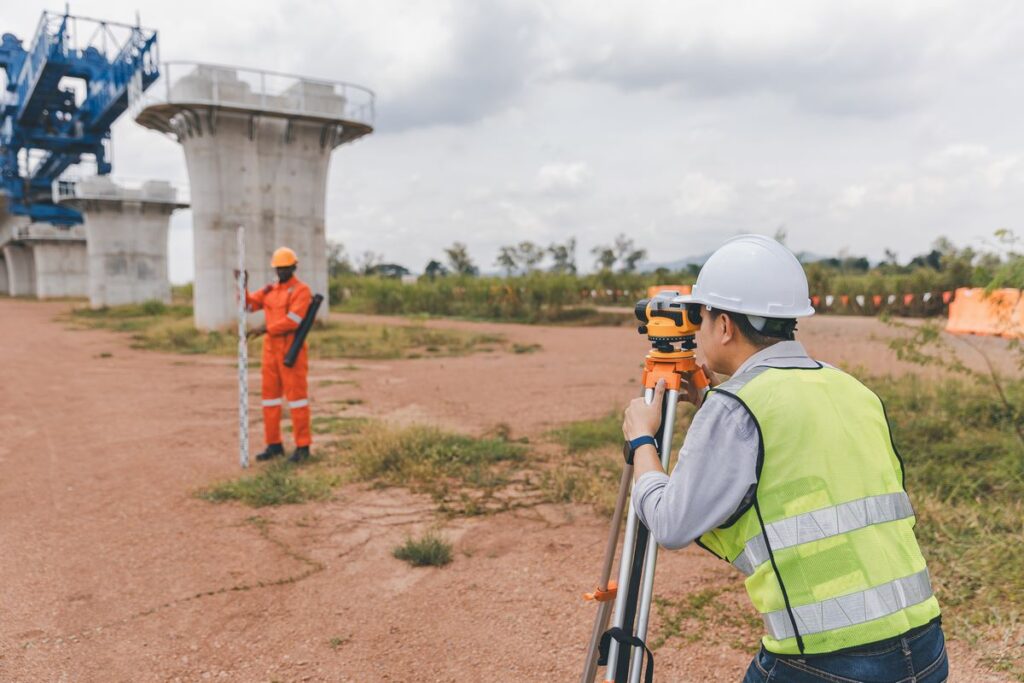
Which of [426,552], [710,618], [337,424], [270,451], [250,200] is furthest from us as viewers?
[250,200]

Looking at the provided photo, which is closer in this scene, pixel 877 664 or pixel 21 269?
pixel 877 664

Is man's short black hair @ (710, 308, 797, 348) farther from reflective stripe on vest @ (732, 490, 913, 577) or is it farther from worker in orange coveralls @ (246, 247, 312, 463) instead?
worker in orange coveralls @ (246, 247, 312, 463)

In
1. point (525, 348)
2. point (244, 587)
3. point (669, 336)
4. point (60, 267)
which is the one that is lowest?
point (244, 587)

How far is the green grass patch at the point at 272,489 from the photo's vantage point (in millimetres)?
5863

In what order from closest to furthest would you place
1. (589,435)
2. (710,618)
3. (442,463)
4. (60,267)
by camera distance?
(710,618) < (442,463) < (589,435) < (60,267)

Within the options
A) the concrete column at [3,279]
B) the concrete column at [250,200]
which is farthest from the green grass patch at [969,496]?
the concrete column at [3,279]

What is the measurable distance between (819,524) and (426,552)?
3.41 meters

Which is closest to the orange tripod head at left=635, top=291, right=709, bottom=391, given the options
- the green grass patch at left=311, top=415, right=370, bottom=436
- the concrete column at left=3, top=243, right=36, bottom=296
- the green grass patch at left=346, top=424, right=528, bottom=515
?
the green grass patch at left=346, top=424, right=528, bottom=515

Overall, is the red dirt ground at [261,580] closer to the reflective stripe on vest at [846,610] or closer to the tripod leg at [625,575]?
the tripod leg at [625,575]

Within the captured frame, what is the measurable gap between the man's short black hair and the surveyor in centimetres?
9

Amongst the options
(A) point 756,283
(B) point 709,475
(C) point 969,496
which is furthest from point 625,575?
(C) point 969,496

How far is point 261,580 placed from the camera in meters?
4.45

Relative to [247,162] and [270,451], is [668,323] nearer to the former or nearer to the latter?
[270,451]

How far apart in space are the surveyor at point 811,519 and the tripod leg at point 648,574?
312 millimetres
